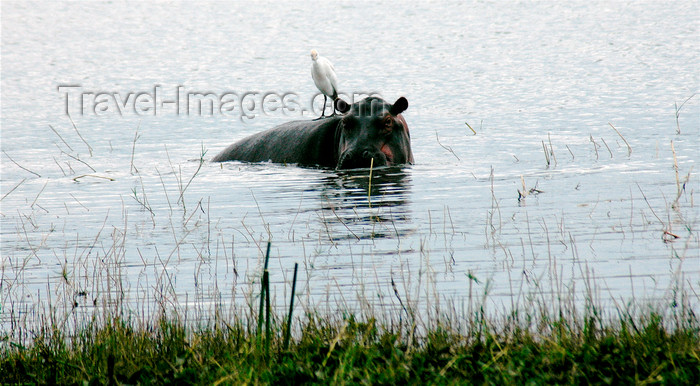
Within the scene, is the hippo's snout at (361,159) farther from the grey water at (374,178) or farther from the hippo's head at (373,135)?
the grey water at (374,178)

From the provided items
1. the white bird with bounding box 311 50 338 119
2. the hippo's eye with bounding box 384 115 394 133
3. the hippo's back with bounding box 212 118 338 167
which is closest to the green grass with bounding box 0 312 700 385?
the hippo's eye with bounding box 384 115 394 133

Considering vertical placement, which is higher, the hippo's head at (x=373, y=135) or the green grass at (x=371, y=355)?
the hippo's head at (x=373, y=135)

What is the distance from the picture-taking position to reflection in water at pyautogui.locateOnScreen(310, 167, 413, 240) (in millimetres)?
8273

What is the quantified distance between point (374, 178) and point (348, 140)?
98cm

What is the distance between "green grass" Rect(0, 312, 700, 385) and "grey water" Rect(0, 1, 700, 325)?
49cm

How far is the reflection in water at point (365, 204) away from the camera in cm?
827

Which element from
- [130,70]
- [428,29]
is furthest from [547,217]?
[428,29]

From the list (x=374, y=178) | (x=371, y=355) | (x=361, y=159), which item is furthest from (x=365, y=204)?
(x=371, y=355)

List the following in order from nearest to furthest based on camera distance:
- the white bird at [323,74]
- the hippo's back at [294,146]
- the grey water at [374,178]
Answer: the grey water at [374,178] < the hippo's back at [294,146] < the white bird at [323,74]

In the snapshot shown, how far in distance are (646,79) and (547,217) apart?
706 inches

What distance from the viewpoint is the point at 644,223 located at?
26.0ft

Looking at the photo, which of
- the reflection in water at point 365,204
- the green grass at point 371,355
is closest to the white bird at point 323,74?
the reflection in water at point 365,204

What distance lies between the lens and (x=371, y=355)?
14.6ft

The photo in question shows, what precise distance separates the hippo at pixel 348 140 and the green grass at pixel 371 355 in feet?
24.0
